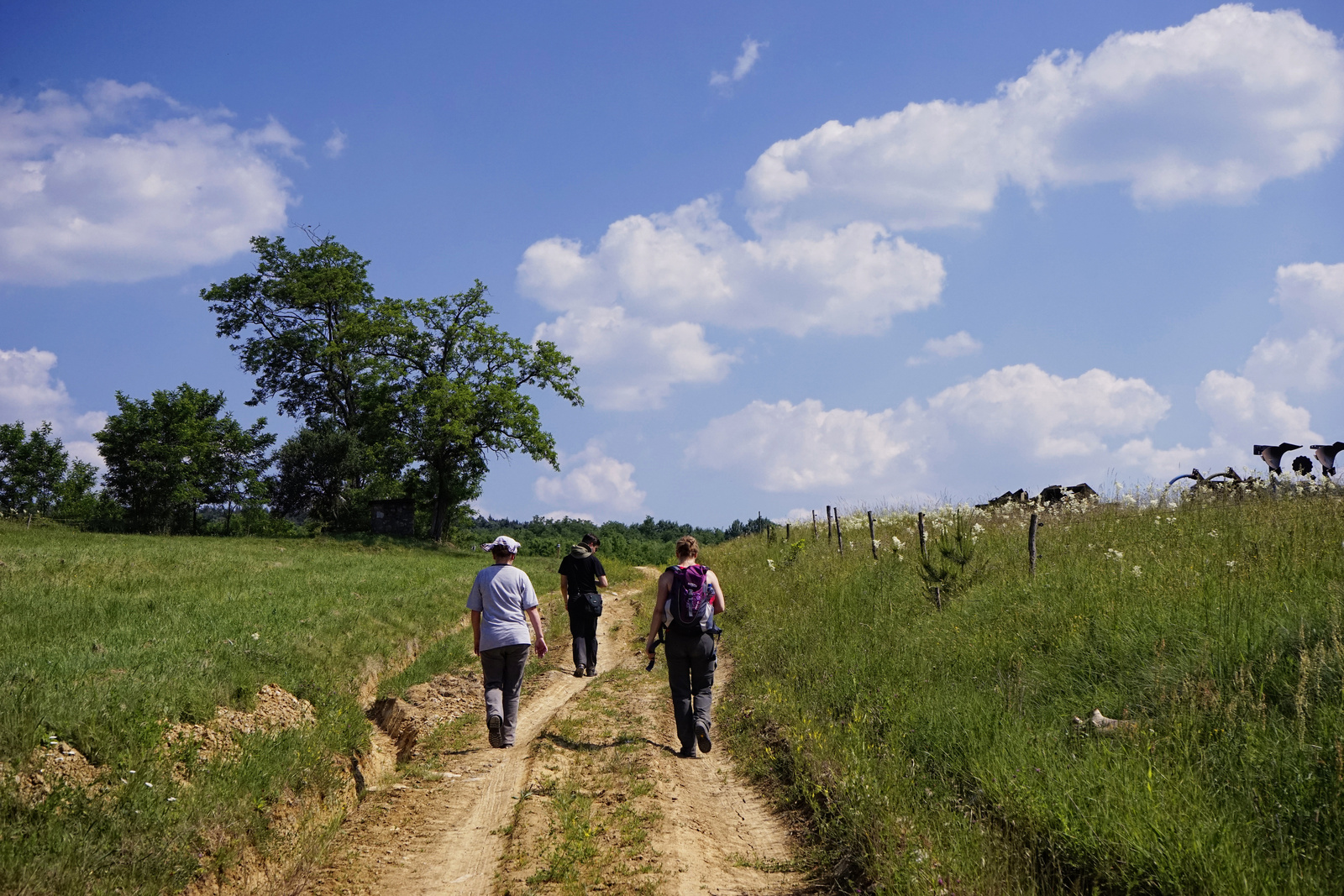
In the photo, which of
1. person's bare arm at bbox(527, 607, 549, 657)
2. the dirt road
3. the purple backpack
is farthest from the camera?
person's bare arm at bbox(527, 607, 549, 657)

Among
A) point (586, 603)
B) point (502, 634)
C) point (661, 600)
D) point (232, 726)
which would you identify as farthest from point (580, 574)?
point (232, 726)

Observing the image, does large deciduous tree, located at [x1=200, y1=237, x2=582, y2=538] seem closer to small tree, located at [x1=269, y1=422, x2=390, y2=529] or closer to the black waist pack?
small tree, located at [x1=269, y1=422, x2=390, y2=529]

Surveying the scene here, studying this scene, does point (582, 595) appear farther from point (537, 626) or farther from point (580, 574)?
point (537, 626)

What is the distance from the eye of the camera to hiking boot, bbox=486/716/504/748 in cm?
863

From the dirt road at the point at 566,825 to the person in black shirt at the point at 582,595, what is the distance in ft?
10.0

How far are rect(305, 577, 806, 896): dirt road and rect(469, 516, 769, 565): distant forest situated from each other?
31804 mm

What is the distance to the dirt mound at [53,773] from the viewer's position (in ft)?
17.2

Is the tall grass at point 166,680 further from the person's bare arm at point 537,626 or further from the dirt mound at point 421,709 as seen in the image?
the person's bare arm at point 537,626

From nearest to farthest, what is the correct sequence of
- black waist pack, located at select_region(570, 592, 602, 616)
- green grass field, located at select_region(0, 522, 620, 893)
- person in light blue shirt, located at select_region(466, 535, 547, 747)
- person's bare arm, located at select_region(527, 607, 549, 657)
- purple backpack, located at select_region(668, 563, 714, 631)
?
green grass field, located at select_region(0, 522, 620, 893)
purple backpack, located at select_region(668, 563, 714, 631)
person in light blue shirt, located at select_region(466, 535, 547, 747)
person's bare arm, located at select_region(527, 607, 549, 657)
black waist pack, located at select_region(570, 592, 602, 616)

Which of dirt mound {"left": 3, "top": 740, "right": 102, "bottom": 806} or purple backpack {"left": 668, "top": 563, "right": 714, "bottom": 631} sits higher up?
purple backpack {"left": 668, "top": 563, "right": 714, "bottom": 631}

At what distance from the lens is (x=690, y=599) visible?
27.0ft

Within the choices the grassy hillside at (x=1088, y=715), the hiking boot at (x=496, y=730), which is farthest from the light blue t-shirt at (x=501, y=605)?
the grassy hillside at (x=1088, y=715)

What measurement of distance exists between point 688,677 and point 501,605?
2.20m

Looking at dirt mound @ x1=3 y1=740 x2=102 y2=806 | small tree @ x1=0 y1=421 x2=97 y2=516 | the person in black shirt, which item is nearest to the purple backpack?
the person in black shirt
